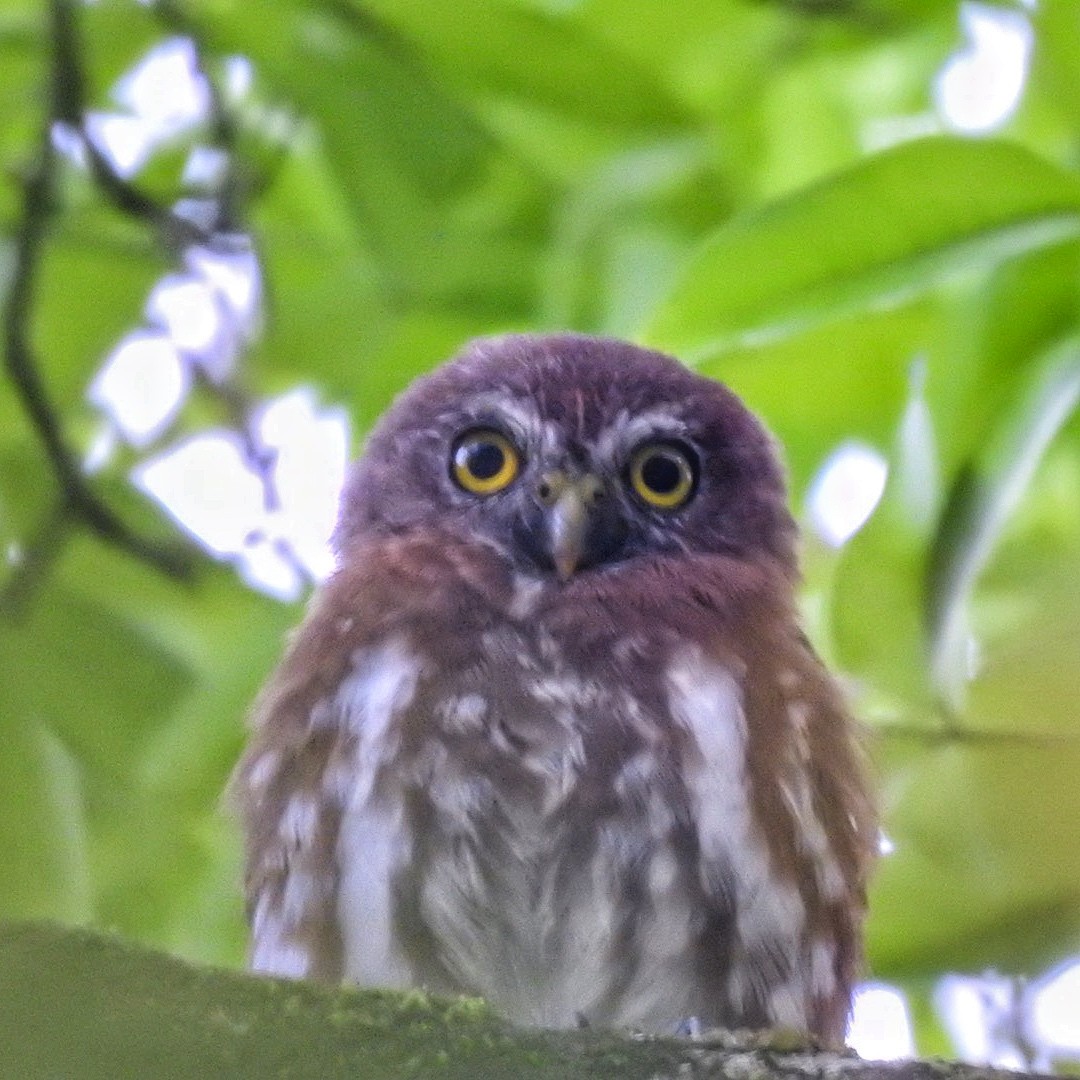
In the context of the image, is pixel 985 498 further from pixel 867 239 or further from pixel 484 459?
pixel 484 459

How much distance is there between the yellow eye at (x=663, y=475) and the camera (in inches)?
134

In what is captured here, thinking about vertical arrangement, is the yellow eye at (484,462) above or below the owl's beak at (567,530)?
above

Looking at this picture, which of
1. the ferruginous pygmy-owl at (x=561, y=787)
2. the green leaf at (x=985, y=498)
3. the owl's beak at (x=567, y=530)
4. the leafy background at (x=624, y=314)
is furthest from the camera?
the owl's beak at (x=567, y=530)

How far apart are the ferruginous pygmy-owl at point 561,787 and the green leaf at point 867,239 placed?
584 millimetres

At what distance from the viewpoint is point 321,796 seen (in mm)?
2764

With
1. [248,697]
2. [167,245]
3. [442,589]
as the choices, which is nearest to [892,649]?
[442,589]

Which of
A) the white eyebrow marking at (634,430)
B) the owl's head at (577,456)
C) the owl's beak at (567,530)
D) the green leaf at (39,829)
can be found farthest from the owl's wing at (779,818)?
the green leaf at (39,829)

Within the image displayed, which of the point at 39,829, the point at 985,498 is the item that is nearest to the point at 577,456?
the point at 985,498

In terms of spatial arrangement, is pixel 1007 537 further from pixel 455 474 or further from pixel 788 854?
pixel 455 474

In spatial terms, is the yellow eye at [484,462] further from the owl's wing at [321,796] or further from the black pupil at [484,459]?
the owl's wing at [321,796]

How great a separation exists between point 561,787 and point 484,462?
3.09 feet

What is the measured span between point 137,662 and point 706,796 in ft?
2.90

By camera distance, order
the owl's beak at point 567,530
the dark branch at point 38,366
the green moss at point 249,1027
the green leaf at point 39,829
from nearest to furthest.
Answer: the green moss at point 249,1027 < the green leaf at point 39,829 < the dark branch at point 38,366 < the owl's beak at point 567,530

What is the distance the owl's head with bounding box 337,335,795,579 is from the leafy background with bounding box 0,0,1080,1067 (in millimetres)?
248
